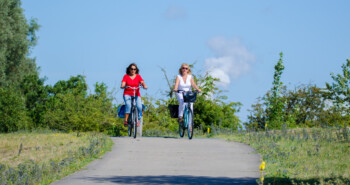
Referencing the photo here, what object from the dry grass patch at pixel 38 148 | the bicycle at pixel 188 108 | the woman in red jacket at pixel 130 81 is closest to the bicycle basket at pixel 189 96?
the bicycle at pixel 188 108

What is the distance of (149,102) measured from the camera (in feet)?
78.8

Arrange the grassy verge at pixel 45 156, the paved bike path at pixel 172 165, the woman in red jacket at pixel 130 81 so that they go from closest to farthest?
the paved bike path at pixel 172 165, the grassy verge at pixel 45 156, the woman in red jacket at pixel 130 81

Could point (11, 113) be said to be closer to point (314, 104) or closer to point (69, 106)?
point (69, 106)

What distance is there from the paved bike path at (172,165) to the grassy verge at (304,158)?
379 millimetres

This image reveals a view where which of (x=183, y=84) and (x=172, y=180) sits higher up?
(x=183, y=84)

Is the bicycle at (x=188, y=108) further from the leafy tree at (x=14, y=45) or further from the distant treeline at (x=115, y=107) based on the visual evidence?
the leafy tree at (x=14, y=45)

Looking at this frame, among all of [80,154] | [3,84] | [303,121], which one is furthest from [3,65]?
[80,154]

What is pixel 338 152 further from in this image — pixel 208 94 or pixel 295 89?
pixel 295 89

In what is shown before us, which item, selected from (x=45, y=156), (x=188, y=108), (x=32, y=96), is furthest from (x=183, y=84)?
(x=32, y=96)

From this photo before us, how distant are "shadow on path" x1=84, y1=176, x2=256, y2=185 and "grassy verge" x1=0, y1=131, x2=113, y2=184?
1.19 m

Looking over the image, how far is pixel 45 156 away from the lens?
1431 centimetres

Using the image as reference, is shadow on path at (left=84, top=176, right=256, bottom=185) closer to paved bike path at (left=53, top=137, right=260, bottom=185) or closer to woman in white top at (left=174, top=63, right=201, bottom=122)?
paved bike path at (left=53, top=137, right=260, bottom=185)

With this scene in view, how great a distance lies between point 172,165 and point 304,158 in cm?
337

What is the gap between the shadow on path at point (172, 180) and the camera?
884 cm
